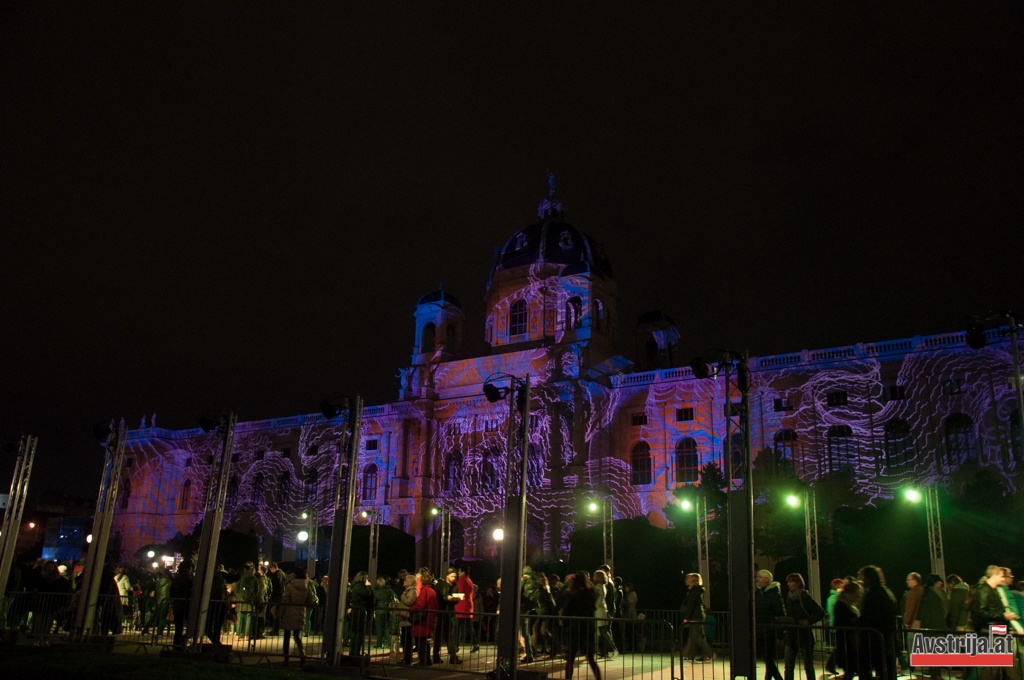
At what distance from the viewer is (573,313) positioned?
49.9 meters

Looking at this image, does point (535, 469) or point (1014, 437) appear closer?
point (1014, 437)

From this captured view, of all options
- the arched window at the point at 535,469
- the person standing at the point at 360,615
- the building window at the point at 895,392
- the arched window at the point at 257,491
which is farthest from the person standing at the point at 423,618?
the arched window at the point at 257,491

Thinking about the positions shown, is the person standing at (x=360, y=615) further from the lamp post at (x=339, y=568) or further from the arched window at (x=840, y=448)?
the arched window at (x=840, y=448)

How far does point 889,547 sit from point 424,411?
27.4 m

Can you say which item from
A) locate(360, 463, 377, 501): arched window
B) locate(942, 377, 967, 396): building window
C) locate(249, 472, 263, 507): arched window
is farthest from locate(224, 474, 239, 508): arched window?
locate(942, 377, 967, 396): building window

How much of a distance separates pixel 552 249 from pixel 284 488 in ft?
73.7

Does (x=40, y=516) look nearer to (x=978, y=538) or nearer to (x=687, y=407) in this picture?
(x=687, y=407)

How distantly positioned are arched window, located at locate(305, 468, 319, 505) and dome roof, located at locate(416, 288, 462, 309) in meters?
12.3

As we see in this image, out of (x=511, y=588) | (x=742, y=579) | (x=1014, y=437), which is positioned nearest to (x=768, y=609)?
(x=742, y=579)

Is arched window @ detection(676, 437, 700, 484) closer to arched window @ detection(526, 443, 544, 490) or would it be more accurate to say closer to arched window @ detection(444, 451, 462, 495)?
arched window @ detection(526, 443, 544, 490)

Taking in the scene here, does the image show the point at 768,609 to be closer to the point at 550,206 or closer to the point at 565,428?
the point at 565,428

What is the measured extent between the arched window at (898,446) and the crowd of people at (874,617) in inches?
966

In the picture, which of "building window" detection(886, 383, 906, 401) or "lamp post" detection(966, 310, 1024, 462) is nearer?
"lamp post" detection(966, 310, 1024, 462)

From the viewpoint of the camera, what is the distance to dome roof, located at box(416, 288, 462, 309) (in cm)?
5247
